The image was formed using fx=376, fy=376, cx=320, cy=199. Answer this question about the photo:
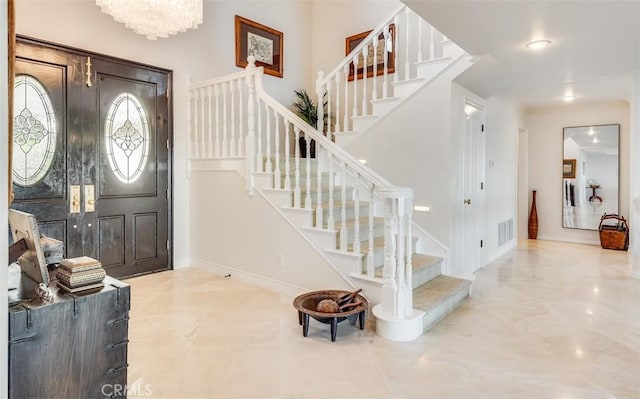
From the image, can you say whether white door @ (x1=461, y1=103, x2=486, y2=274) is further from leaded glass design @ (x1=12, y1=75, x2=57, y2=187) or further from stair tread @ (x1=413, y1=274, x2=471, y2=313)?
leaded glass design @ (x1=12, y1=75, x2=57, y2=187)

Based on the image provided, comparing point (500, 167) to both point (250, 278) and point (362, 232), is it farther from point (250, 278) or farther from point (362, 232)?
point (250, 278)

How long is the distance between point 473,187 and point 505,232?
5.83ft

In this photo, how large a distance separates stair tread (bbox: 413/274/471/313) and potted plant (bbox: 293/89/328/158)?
2.79 metres

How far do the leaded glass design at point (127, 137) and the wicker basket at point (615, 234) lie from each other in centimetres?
707

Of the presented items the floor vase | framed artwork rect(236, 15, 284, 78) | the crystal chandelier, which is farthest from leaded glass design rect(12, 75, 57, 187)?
the floor vase

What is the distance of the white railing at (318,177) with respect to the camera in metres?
2.88

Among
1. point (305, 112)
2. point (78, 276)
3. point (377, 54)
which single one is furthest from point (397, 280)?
point (377, 54)

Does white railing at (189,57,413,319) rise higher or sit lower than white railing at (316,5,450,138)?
lower

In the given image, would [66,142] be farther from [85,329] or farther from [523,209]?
[523,209]

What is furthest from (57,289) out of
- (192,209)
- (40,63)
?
(192,209)

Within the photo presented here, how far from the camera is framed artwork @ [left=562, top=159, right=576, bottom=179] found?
673 cm

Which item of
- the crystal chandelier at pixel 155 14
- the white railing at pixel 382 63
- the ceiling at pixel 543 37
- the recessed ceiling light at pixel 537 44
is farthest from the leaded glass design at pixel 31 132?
the recessed ceiling light at pixel 537 44

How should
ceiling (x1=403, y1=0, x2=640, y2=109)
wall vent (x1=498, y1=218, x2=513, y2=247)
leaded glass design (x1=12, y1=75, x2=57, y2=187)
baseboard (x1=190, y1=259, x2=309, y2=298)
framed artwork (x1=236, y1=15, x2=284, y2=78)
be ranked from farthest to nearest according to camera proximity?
wall vent (x1=498, y1=218, x2=513, y2=247) → framed artwork (x1=236, y1=15, x2=284, y2=78) → baseboard (x1=190, y1=259, x2=309, y2=298) → leaded glass design (x1=12, y1=75, x2=57, y2=187) → ceiling (x1=403, y1=0, x2=640, y2=109)

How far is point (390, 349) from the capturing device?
265cm
